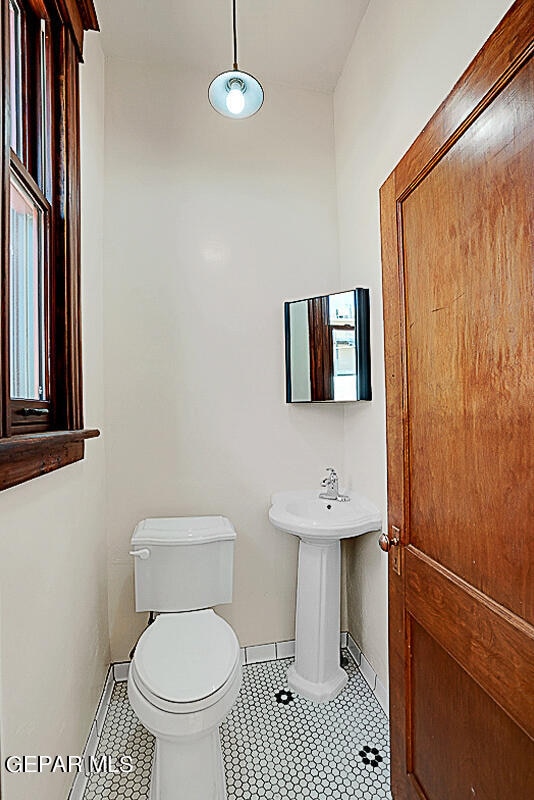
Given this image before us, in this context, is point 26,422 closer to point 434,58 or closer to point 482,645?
point 482,645

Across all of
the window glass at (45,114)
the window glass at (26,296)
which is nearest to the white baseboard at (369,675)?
the window glass at (26,296)

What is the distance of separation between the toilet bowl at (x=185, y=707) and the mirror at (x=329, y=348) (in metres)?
1.14

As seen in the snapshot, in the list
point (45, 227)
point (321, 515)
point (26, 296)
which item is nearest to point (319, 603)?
point (321, 515)

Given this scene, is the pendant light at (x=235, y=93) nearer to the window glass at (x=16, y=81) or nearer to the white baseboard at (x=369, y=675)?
the window glass at (x=16, y=81)

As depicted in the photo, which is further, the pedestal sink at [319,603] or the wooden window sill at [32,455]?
the pedestal sink at [319,603]

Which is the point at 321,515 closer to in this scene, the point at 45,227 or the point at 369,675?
the point at 369,675

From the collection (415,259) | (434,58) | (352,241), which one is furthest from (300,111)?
(415,259)

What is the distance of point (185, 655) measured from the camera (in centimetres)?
154

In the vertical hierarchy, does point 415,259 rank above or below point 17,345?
above

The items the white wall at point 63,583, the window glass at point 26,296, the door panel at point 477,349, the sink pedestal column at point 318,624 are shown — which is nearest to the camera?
the door panel at point 477,349

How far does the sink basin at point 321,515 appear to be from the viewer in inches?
73.6

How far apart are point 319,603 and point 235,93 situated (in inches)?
84.8

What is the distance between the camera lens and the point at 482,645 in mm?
919

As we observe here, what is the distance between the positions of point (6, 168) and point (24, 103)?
51 cm
